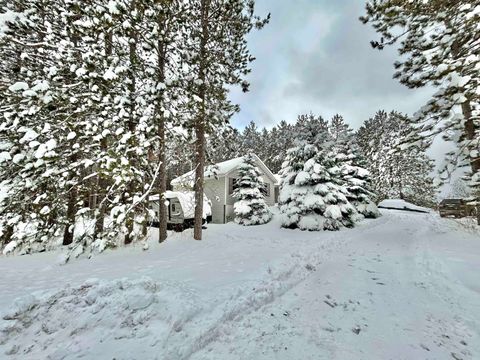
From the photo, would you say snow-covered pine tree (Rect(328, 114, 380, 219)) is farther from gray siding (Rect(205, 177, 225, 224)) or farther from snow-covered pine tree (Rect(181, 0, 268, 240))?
snow-covered pine tree (Rect(181, 0, 268, 240))

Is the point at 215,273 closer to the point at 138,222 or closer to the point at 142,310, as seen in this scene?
the point at 142,310

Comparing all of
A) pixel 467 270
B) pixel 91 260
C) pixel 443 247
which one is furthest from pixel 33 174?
pixel 443 247

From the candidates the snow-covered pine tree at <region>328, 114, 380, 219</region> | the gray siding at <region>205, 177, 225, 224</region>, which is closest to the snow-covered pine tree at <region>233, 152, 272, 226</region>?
the gray siding at <region>205, 177, 225, 224</region>

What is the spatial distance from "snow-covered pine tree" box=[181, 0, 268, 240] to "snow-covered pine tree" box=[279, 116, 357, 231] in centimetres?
612

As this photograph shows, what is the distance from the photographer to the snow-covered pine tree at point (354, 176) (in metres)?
18.8

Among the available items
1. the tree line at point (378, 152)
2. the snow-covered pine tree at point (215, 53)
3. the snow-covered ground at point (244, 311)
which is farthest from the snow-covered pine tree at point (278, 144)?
the snow-covered ground at point (244, 311)

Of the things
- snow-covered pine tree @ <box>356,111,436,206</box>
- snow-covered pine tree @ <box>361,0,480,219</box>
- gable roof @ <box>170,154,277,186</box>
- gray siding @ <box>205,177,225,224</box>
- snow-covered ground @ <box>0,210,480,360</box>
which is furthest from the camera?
snow-covered pine tree @ <box>356,111,436,206</box>

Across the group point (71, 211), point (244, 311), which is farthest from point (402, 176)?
point (71, 211)

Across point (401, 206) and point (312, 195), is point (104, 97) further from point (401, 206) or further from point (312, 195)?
point (401, 206)

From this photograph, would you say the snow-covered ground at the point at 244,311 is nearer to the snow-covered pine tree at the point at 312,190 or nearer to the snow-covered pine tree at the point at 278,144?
the snow-covered pine tree at the point at 312,190

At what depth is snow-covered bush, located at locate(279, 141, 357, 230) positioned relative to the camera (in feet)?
41.1

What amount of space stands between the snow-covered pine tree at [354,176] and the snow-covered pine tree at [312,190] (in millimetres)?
3963

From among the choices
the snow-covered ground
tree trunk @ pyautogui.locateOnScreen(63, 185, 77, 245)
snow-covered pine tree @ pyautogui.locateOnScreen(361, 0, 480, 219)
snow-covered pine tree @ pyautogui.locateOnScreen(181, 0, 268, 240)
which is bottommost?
the snow-covered ground

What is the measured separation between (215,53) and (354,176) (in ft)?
50.8
